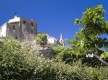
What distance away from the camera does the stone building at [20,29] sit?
81250 mm

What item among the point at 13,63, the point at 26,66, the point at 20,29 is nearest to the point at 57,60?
the point at 26,66

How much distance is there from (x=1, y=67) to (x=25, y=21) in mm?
74997

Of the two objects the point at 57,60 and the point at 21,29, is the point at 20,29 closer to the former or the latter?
the point at 21,29

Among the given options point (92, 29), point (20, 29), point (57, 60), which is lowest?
point (57, 60)

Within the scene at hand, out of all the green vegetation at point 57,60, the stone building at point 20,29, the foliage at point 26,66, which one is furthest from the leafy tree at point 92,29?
the stone building at point 20,29

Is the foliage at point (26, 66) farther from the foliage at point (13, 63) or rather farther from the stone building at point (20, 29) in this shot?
the stone building at point (20, 29)

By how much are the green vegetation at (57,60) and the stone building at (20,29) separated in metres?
63.1

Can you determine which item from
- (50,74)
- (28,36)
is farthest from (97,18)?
(28,36)

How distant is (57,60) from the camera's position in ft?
48.4

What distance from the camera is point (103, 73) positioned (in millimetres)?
16750

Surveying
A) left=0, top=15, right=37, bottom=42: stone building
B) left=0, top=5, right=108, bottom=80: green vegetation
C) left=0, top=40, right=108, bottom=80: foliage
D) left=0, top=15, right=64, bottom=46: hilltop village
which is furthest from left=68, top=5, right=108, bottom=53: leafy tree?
left=0, top=15, right=37, bottom=42: stone building

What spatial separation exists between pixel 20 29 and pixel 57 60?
69.9 meters

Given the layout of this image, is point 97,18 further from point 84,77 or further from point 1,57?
point 1,57

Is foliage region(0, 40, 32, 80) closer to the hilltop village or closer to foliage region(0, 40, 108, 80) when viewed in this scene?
foliage region(0, 40, 108, 80)
